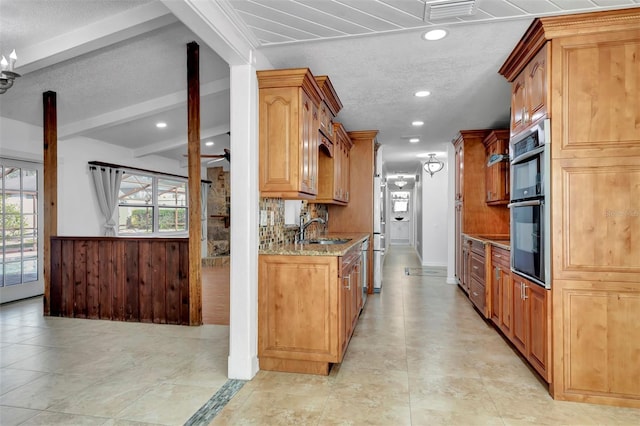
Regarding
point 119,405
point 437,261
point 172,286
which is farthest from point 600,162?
point 437,261

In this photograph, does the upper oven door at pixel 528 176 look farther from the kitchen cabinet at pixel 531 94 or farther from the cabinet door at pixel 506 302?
the cabinet door at pixel 506 302

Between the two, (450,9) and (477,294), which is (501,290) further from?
(450,9)

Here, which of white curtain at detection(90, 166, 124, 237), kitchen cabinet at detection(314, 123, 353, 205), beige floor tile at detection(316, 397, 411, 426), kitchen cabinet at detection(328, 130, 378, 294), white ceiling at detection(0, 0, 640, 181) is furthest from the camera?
white curtain at detection(90, 166, 124, 237)

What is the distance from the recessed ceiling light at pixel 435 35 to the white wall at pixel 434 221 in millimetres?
6317

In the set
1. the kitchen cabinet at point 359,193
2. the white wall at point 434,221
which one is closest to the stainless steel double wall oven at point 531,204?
the kitchen cabinet at point 359,193

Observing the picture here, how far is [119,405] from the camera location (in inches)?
90.8

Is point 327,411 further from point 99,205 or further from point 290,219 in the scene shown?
point 99,205

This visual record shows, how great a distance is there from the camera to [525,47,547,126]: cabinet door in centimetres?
248

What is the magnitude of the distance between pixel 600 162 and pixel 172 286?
410 centimetres

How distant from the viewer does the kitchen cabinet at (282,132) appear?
2.83 metres

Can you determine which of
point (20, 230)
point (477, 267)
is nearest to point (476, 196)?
point (477, 267)

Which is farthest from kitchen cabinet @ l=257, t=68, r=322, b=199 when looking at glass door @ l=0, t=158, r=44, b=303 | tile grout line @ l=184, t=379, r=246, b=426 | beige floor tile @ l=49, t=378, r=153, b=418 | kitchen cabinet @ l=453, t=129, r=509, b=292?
glass door @ l=0, t=158, r=44, b=303

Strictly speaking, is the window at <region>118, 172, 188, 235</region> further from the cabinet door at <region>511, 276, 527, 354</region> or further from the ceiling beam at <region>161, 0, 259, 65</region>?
the cabinet door at <region>511, 276, 527, 354</region>

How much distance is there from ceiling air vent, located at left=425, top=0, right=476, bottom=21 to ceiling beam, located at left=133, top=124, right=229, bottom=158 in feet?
15.4
